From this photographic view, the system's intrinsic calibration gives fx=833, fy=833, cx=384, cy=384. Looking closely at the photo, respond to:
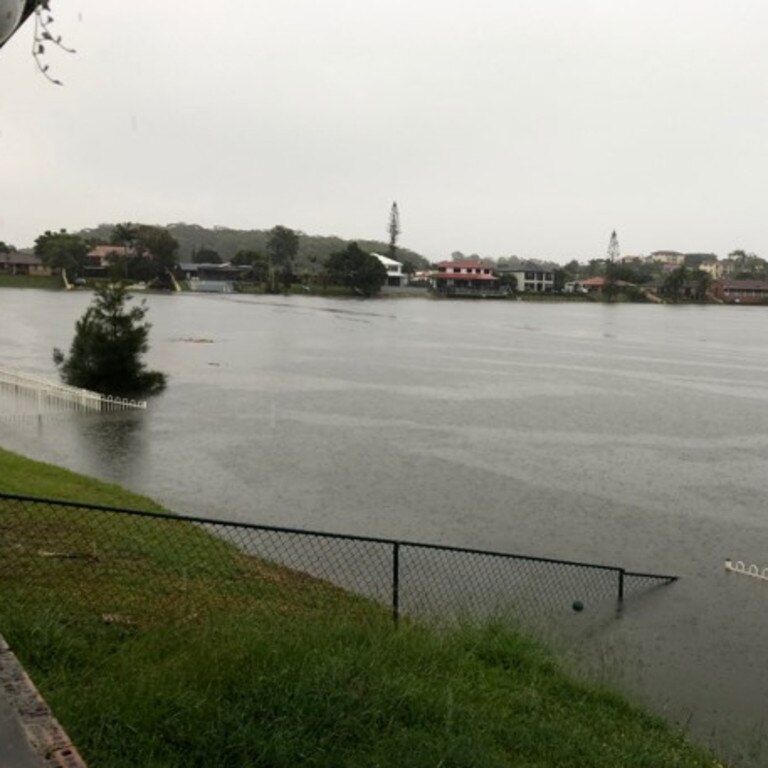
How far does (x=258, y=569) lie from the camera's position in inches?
433

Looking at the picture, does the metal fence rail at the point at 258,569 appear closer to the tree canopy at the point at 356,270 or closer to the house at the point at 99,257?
the tree canopy at the point at 356,270

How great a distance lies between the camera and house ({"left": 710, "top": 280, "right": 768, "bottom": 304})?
166m

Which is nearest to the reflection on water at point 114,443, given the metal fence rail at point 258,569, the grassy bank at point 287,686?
the metal fence rail at point 258,569

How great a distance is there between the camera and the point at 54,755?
2588mm

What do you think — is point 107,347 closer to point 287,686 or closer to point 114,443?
point 114,443

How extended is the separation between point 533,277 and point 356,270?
148 ft

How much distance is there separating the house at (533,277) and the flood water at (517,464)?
10560 centimetres

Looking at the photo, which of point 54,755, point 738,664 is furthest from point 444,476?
point 54,755

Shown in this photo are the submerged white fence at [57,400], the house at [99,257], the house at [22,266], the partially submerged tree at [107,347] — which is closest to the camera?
the submerged white fence at [57,400]

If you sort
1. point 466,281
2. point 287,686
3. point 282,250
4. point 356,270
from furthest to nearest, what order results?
point 282,250
point 466,281
point 356,270
point 287,686

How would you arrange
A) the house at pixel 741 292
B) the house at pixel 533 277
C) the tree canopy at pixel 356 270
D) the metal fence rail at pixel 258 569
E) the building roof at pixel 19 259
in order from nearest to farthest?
the metal fence rail at pixel 258 569
the tree canopy at pixel 356 270
the building roof at pixel 19 259
the house at pixel 533 277
the house at pixel 741 292

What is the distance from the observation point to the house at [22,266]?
138m

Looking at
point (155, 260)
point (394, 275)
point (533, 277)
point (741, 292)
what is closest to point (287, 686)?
point (155, 260)

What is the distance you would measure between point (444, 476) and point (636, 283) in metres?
149
